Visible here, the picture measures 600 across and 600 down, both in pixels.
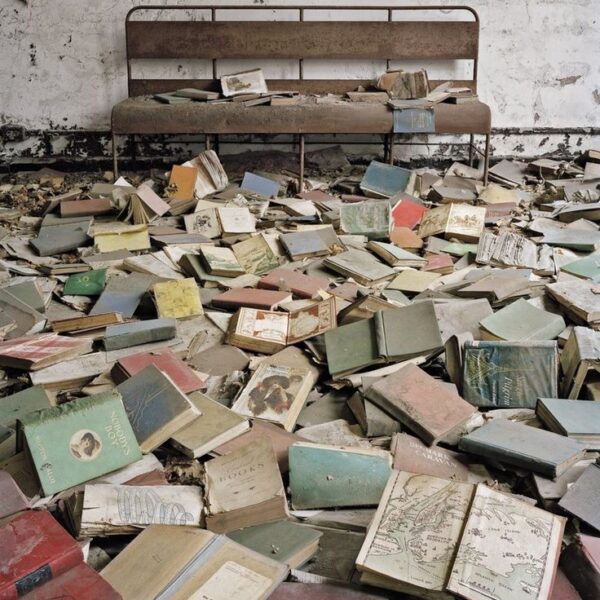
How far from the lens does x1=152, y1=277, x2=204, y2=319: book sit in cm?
324

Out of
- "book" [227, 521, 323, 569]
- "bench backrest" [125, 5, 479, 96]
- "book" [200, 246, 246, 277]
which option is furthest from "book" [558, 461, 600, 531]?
"bench backrest" [125, 5, 479, 96]

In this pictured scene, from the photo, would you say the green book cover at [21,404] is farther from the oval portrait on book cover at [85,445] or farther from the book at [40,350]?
the oval portrait on book cover at [85,445]

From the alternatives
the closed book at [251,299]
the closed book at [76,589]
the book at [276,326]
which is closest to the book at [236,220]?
the closed book at [251,299]

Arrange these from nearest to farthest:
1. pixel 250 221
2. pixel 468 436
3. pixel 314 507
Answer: pixel 314 507 → pixel 468 436 → pixel 250 221

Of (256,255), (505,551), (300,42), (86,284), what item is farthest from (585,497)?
(300,42)

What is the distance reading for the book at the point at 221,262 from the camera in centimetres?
371

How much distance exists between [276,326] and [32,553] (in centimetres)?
159

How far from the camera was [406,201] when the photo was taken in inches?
190

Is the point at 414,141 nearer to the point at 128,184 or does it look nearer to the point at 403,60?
the point at 403,60

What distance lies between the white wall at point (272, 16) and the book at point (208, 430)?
4744 mm

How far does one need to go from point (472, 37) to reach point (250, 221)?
3010 mm

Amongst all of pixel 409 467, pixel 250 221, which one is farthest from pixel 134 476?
pixel 250 221

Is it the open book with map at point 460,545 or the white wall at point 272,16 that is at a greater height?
the white wall at point 272,16

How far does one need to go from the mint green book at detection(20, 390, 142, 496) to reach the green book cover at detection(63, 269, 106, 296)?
1.53m
